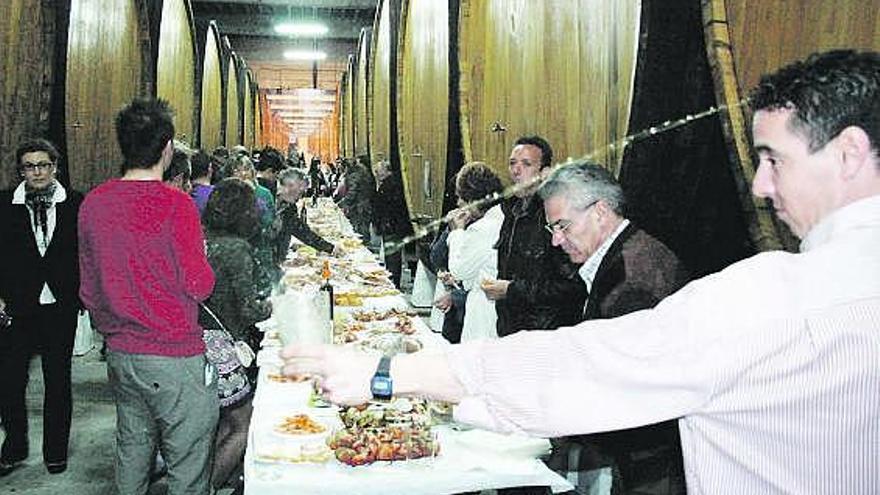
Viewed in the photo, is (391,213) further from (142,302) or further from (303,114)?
(303,114)

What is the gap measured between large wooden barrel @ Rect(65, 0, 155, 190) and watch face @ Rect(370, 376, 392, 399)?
3227 mm

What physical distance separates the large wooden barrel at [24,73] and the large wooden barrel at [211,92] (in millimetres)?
5306

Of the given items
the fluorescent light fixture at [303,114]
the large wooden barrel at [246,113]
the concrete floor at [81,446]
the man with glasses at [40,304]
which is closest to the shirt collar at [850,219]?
the concrete floor at [81,446]

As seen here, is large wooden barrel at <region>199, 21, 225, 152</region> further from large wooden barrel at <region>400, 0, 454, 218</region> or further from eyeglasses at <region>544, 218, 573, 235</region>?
eyeglasses at <region>544, 218, 573, 235</region>

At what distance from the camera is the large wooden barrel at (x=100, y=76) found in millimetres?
4117

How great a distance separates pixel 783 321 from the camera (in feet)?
3.00

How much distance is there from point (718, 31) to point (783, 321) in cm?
91

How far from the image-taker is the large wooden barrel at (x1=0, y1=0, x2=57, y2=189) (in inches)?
134

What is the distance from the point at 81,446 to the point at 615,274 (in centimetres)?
307

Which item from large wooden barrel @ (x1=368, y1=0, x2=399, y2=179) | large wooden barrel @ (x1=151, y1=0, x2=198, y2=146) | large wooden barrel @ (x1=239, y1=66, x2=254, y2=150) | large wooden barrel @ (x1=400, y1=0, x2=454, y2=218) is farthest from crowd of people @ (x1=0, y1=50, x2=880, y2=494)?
large wooden barrel @ (x1=239, y1=66, x2=254, y2=150)

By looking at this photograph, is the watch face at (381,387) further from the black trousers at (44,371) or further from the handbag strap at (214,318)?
the black trousers at (44,371)

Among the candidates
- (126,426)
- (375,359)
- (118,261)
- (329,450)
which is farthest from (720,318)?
(126,426)

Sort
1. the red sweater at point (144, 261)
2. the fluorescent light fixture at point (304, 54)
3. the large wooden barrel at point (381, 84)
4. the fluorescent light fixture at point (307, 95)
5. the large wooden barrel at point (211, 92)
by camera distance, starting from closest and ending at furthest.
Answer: the red sweater at point (144, 261) < the large wooden barrel at point (381, 84) < the large wooden barrel at point (211, 92) < the fluorescent light fixture at point (304, 54) < the fluorescent light fixture at point (307, 95)

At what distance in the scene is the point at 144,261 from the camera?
2.67 meters
